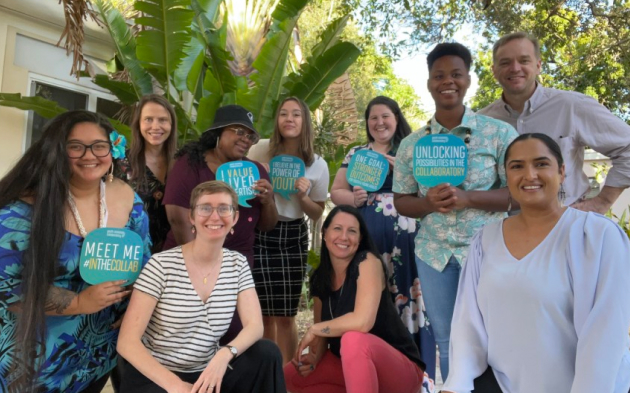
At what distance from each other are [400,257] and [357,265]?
21.1 inches

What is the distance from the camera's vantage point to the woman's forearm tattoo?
99.3 inches

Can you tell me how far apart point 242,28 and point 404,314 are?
5.29 meters

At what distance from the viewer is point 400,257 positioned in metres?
3.79

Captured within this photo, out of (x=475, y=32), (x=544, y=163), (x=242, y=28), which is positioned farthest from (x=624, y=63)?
(x=544, y=163)

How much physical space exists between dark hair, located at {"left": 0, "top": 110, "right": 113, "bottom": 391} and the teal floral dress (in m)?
0.04

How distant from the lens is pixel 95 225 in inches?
109

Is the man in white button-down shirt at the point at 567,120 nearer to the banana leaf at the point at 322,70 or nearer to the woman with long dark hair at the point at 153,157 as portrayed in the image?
the woman with long dark hair at the point at 153,157

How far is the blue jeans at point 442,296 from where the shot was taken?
2.85 m

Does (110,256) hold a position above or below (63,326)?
above

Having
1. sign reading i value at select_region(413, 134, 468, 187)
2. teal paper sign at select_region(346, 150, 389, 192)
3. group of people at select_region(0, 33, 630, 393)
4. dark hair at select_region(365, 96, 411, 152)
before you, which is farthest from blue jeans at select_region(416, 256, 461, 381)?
dark hair at select_region(365, 96, 411, 152)

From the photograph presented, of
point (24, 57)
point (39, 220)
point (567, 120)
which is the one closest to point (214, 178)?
point (39, 220)

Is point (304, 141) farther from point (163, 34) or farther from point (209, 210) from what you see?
point (163, 34)

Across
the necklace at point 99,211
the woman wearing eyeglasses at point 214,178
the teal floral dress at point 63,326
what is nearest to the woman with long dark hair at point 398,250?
the woman wearing eyeglasses at point 214,178

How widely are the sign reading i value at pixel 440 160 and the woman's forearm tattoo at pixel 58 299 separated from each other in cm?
185
